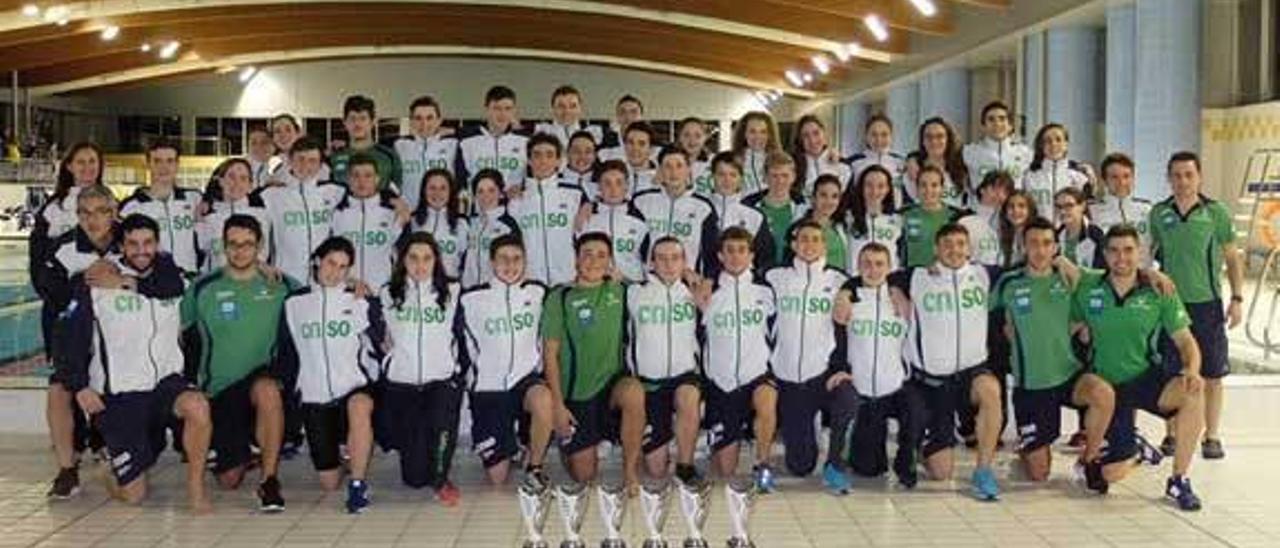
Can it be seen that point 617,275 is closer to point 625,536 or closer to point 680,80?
point 625,536

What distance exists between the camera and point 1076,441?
27.3 ft

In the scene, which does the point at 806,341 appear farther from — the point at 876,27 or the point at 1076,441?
the point at 876,27

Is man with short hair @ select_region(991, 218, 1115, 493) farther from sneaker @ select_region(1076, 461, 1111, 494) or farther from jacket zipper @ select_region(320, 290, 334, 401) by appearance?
jacket zipper @ select_region(320, 290, 334, 401)

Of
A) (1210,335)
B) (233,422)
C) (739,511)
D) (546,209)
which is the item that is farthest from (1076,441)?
(233,422)

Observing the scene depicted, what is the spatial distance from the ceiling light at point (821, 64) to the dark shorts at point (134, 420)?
2781 centimetres

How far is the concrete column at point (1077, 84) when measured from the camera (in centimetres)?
2144

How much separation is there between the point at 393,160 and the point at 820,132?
2625mm

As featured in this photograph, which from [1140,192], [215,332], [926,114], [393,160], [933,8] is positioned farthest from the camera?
[926,114]

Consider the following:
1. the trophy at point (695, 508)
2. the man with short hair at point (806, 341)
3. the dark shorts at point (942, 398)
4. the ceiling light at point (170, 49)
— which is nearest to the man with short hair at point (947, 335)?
the dark shorts at point (942, 398)

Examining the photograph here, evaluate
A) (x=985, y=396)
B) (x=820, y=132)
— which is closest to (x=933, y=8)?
(x=820, y=132)

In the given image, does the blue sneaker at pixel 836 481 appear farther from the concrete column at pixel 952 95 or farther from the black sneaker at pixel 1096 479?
the concrete column at pixel 952 95

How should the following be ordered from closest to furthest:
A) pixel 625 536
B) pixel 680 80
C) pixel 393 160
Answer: pixel 625 536, pixel 393 160, pixel 680 80

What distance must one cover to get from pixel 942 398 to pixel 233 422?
12.0 ft

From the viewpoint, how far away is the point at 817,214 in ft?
25.5
